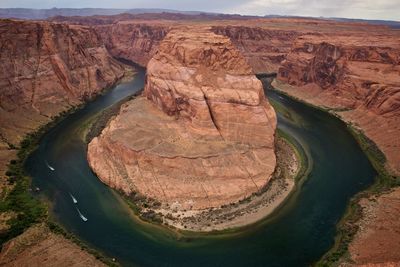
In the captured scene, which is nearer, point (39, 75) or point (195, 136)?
point (195, 136)

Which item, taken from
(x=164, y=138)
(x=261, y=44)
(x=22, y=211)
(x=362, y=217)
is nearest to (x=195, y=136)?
Result: (x=164, y=138)

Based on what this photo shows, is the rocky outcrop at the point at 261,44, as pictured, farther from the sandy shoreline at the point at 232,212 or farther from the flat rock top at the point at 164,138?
the sandy shoreline at the point at 232,212

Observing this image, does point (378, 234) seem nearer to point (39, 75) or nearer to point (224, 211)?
point (224, 211)

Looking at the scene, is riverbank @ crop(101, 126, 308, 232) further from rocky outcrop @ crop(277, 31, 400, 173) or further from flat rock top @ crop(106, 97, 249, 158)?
rocky outcrop @ crop(277, 31, 400, 173)

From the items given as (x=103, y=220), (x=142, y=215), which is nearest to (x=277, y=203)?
(x=142, y=215)

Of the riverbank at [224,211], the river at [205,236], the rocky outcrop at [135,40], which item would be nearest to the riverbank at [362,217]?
the river at [205,236]

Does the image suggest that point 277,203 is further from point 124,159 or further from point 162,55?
point 162,55
